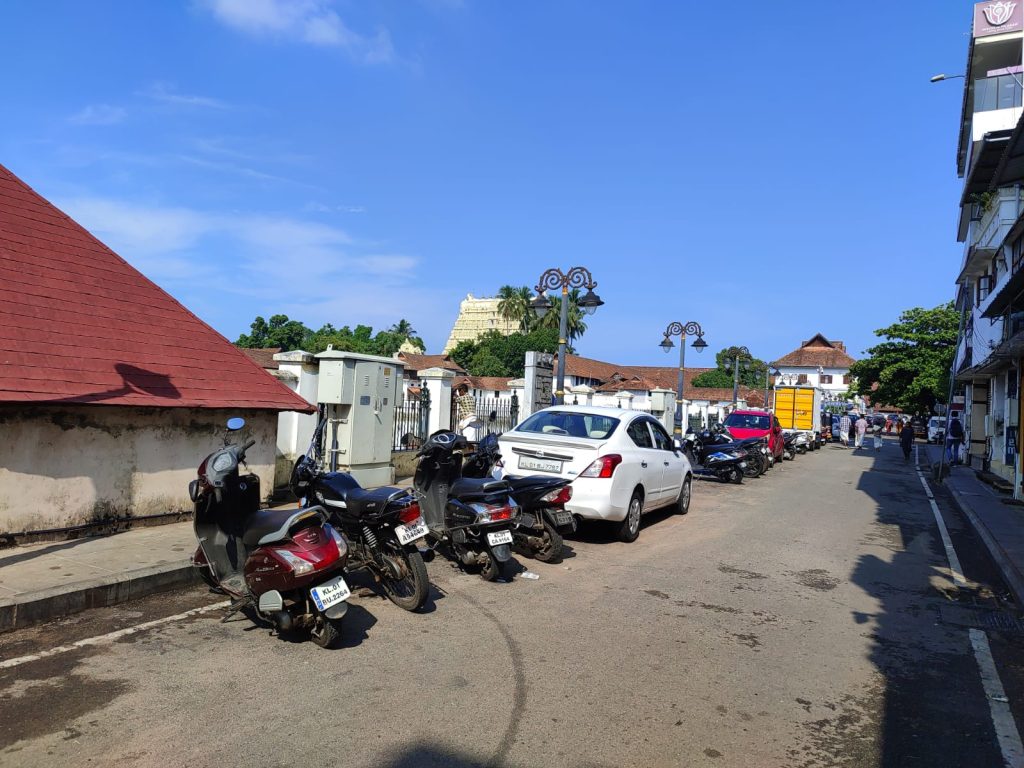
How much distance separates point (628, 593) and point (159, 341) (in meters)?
6.16

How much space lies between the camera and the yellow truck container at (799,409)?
3341 centimetres

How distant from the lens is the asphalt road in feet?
11.4

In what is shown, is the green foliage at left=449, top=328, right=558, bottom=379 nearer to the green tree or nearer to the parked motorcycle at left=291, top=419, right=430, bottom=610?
the green tree

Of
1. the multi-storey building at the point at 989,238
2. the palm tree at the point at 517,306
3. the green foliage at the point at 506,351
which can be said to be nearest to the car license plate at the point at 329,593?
the multi-storey building at the point at 989,238

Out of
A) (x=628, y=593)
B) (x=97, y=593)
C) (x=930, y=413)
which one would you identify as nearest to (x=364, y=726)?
(x=97, y=593)

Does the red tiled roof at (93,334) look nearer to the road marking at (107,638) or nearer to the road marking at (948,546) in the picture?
the road marking at (107,638)

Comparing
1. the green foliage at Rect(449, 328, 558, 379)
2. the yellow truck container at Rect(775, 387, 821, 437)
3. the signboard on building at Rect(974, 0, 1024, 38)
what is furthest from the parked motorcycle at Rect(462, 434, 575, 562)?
the green foliage at Rect(449, 328, 558, 379)

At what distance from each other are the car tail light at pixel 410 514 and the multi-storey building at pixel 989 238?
15.2m

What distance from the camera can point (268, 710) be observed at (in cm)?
379

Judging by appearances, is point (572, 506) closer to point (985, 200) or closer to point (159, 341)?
point (159, 341)

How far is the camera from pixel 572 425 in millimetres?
9133

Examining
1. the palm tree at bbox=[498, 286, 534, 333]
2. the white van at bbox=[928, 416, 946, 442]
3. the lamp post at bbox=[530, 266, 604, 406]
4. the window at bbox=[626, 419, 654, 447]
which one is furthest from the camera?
the palm tree at bbox=[498, 286, 534, 333]

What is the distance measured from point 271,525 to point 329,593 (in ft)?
2.64

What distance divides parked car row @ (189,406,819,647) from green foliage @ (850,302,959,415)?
4479 cm
